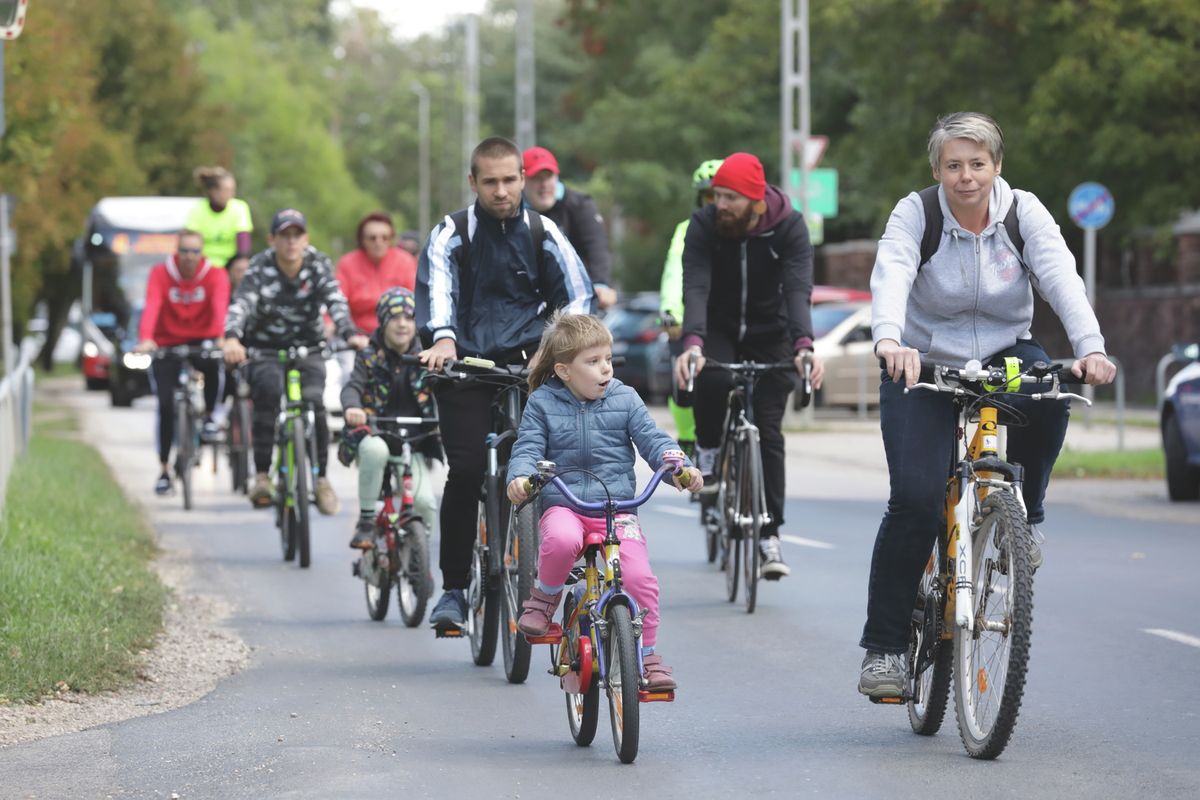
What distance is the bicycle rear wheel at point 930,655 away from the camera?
708cm

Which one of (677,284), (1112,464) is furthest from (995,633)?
(1112,464)

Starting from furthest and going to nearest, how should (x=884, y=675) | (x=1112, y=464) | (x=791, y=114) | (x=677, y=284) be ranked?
(x=791, y=114) < (x=1112, y=464) < (x=677, y=284) < (x=884, y=675)

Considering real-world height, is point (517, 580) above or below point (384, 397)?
below

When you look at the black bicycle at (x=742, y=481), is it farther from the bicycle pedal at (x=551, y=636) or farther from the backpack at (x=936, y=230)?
the backpack at (x=936, y=230)

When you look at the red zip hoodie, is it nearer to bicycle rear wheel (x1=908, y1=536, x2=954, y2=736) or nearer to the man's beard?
the man's beard

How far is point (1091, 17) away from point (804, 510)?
59.0 feet

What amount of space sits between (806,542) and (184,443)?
4.85 meters

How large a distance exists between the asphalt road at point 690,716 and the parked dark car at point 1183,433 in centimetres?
393

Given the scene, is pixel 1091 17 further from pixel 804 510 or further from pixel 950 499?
pixel 950 499

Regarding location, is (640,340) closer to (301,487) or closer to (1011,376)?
(301,487)

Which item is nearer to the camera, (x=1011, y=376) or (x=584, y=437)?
(x=1011, y=376)

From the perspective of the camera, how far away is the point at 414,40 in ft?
466

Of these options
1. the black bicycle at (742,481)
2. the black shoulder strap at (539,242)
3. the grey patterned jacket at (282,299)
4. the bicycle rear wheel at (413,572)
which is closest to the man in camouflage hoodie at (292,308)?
the grey patterned jacket at (282,299)

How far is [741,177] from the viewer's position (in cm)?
1074
